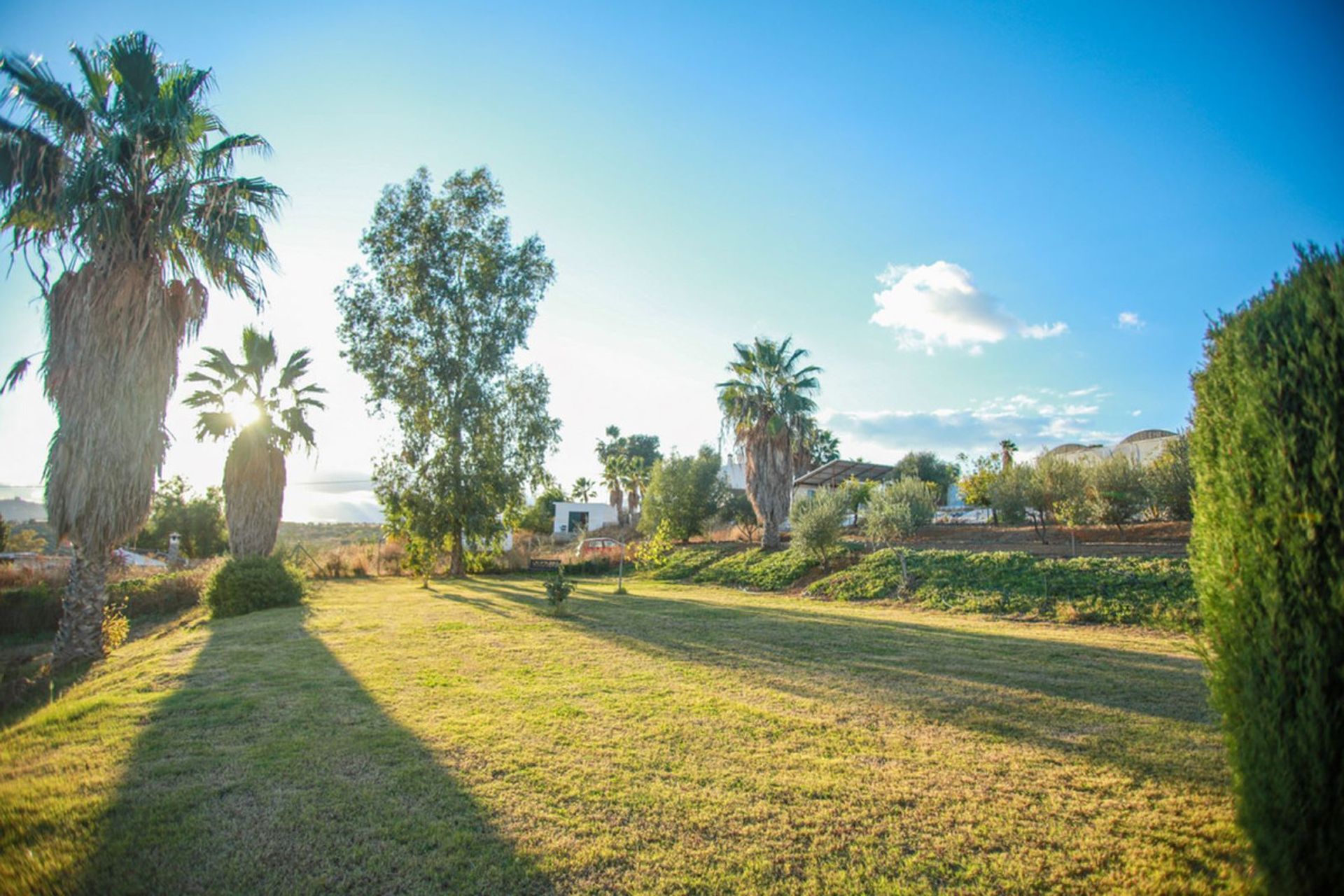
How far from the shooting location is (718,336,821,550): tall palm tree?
86.3ft

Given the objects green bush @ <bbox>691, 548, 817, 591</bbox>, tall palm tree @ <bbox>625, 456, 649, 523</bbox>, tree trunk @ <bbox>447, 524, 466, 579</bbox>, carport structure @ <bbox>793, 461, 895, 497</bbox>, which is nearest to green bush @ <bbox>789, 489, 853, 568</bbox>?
green bush @ <bbox>691, 548, 817, 591</bbox>

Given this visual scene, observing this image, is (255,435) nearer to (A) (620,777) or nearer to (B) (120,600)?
(B) (120,600)

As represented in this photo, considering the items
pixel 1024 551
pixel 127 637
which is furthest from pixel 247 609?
pixel 1024 551

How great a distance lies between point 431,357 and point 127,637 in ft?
39.1

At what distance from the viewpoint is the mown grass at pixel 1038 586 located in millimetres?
12180

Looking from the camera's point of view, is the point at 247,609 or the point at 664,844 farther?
the point at 247,609

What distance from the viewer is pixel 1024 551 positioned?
56.9 feet

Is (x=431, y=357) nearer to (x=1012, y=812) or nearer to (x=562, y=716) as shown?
(x=562, y=716)

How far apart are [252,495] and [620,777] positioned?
21070 millimetres

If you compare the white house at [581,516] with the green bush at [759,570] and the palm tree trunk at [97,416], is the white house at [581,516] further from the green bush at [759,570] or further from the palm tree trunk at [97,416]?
the palm tree trunk at [97,416]

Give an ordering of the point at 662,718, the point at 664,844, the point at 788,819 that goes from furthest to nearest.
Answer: the point at 662,718, the point at 788,819, the point at 664,844

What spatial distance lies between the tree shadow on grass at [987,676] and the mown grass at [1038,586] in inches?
124

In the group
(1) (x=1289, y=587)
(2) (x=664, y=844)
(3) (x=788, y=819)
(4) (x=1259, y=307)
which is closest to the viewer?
(1) (x=1289, y=587)

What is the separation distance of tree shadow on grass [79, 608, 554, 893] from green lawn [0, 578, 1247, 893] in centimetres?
2
